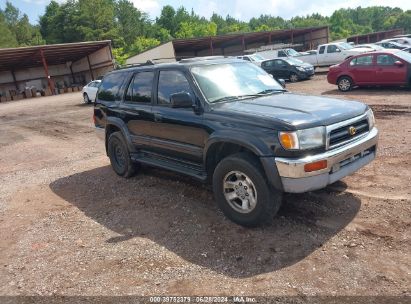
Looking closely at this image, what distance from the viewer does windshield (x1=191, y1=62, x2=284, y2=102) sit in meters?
4.93

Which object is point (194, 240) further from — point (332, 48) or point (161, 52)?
point (161, 52)

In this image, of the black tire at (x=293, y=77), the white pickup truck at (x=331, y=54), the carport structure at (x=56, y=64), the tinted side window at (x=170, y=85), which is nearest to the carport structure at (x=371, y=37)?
the white pickup truck at (x=331, y=54)

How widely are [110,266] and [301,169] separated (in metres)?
2.25

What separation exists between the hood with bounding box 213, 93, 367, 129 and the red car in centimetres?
979

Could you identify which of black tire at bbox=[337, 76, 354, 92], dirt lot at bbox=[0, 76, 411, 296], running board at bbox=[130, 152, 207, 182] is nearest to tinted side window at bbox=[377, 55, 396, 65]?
black tire at bbox=[337, 76, 354, 92]

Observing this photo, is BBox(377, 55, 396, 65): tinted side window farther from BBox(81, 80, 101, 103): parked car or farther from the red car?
BBox(81, 80, 101, 103): parked car

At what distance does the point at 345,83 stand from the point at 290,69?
6.81m

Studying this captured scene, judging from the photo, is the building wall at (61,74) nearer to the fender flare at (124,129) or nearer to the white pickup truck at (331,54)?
the white pickup truck at (331,54)

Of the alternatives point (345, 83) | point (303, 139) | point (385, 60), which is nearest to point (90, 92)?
point (345, 83)

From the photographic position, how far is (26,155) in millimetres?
10430

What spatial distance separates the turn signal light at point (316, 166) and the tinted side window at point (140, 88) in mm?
2760

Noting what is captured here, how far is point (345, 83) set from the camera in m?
14.7

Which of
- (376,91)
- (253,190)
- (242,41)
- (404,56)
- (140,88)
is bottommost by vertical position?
(376,91)

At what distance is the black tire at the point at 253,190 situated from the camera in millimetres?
4121
